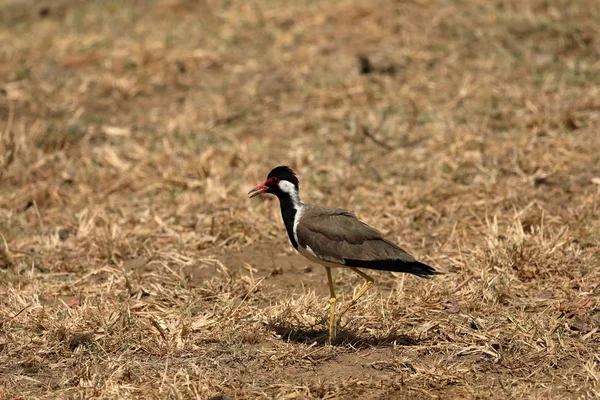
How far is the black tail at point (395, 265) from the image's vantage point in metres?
5.69

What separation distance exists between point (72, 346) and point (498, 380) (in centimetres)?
273

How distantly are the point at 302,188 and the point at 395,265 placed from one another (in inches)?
130

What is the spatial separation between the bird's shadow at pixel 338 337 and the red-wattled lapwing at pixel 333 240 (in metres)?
0.10

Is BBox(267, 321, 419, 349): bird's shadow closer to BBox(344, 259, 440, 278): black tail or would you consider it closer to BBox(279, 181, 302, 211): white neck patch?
BBox(344, 259, 440, 278): black tail

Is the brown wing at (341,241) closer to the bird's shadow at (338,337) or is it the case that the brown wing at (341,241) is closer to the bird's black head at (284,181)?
the bird's black head at (284,181)

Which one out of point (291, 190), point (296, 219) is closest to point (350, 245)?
point (296, 219)

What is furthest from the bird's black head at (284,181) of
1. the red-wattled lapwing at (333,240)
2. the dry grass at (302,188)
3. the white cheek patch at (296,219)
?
the dry grass at (302,188)

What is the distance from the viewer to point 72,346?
5902 millimetres

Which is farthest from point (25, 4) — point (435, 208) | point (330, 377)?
point (330, 377)

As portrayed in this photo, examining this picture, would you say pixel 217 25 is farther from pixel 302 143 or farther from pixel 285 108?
pixel 302 143

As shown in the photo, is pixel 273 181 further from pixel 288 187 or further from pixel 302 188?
pixel 302 188

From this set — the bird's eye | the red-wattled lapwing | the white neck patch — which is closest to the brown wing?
the red-wattled lapwing

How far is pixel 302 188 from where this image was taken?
8938 mm

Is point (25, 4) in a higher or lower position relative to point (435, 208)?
higher
